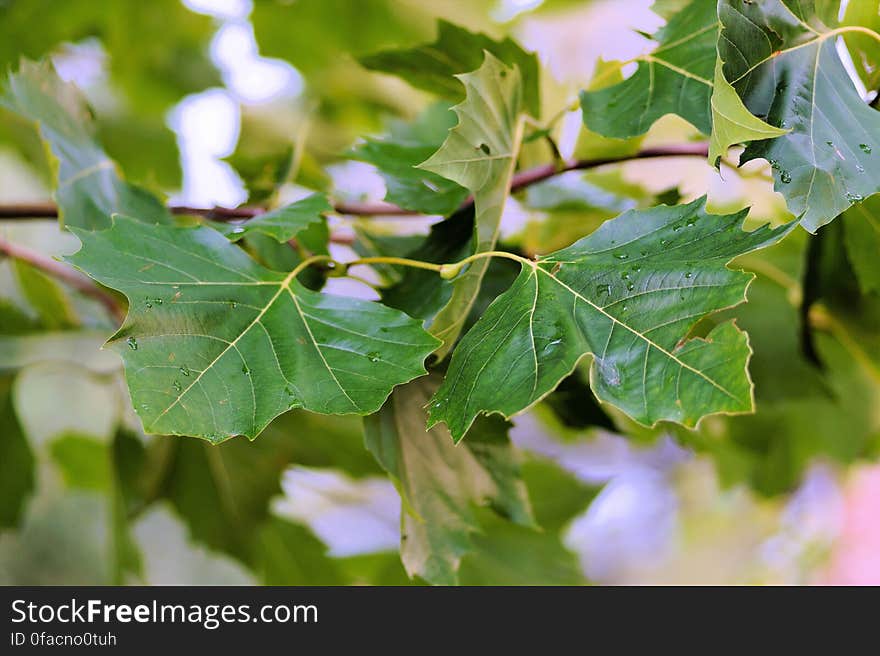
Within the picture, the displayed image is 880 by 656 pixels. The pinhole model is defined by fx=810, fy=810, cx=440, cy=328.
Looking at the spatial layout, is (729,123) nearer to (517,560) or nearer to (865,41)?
(865,41)

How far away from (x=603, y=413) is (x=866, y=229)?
0.14m

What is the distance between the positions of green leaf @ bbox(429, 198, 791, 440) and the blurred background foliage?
0.06m

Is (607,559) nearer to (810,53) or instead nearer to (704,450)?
(704,450)

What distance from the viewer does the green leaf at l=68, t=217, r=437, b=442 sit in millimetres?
255

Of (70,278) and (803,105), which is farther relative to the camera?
(70,278)

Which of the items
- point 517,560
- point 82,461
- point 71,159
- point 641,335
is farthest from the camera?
point 82,461

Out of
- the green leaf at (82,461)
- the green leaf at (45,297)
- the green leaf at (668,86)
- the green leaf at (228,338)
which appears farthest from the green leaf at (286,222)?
the green leaf at (82,461)

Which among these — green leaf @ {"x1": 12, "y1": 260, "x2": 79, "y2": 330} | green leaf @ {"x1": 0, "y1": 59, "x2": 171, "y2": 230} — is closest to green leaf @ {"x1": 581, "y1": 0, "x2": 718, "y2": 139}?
green leaf @ {"x1": 0, "y1": 59, "x2": 171, "y2": 230}

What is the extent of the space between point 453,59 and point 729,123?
0.18 m

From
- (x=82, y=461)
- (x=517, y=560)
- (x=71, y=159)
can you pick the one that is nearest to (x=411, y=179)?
(x=71, y=159)

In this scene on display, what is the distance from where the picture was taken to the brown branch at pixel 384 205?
1.15 feet

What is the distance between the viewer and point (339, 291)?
58cm
